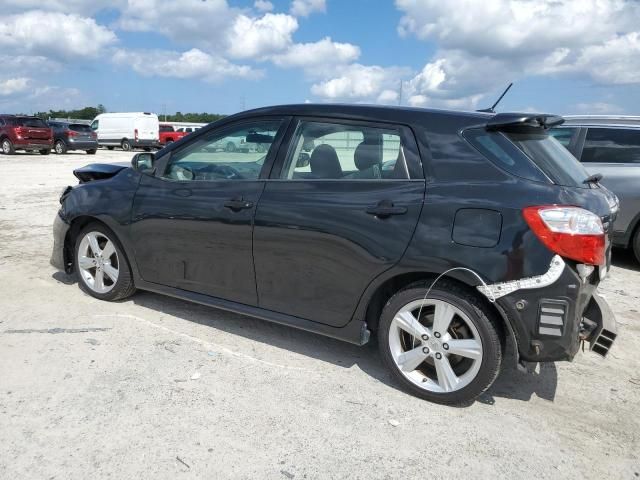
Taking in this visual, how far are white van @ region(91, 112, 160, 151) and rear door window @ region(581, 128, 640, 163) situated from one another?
91.5 ft

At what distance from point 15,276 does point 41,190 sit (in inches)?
284

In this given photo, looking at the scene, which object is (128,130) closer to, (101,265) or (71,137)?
(71,137)

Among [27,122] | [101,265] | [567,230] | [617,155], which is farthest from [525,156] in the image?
[27,122]

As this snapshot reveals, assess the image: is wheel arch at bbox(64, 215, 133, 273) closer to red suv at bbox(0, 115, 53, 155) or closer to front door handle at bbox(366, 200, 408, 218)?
front door handle at bbox(366, 200, 408, 218)

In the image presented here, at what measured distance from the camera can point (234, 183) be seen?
368cm

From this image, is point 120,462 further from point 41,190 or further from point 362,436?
point 41,190

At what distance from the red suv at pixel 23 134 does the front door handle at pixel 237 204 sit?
76.7 feet

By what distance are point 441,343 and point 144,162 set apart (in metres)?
2.68

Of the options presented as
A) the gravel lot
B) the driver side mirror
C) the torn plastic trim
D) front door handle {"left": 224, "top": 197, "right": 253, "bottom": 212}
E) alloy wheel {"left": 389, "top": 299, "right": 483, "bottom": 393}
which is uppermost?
the driver side mirror

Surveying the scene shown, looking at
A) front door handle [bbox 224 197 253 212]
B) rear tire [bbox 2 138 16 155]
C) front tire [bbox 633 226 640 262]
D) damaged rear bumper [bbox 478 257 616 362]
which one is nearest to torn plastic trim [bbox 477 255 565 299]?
damaged rear bumper [bbox 478 257 616 362]

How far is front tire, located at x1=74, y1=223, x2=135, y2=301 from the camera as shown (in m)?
4.37

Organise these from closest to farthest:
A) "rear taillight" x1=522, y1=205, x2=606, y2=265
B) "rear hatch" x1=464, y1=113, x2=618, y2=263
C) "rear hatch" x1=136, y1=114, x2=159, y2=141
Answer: "rear taillight" x1=522, y1=205, x2=606, y2=265
"rear hatch" x1=464, y1=113, x2=618, y2=263
"rear hatch" x1=136, y1=114, x2=159, y2=141

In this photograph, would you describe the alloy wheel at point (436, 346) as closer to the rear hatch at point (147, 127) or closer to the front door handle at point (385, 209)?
the front door handle at point (385, 209)

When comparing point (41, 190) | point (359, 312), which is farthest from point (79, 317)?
point (41, 190)
